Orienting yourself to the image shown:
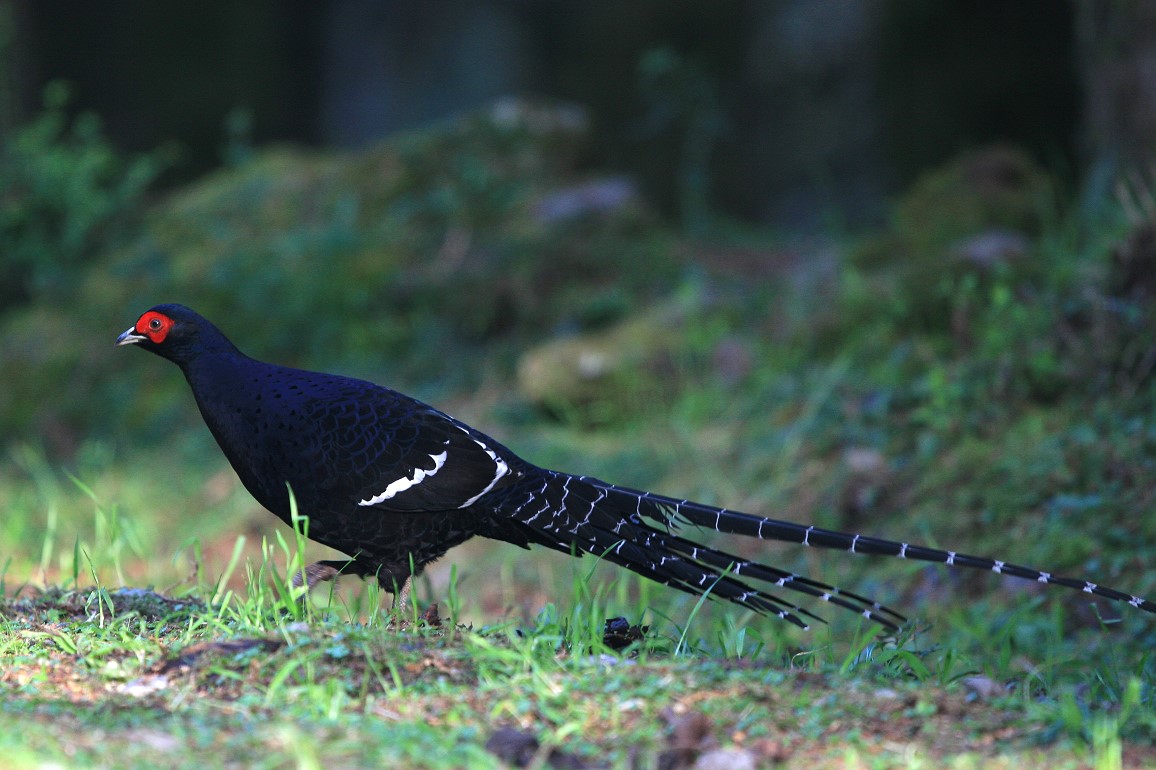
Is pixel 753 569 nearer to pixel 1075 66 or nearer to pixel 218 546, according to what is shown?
pixel 218 546

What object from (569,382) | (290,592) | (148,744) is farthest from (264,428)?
(569,382)

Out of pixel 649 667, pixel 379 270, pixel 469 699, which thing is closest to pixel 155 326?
pixel 469 699

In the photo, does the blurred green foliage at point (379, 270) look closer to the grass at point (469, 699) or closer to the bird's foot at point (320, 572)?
the bird's foot at point (320, 572)

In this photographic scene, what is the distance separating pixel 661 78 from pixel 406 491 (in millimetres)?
7398

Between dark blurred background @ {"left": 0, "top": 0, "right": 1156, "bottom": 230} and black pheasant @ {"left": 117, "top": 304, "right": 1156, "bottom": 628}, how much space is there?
489 centimetres

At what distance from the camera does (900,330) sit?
6852 mm

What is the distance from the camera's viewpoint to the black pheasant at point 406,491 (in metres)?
3.78

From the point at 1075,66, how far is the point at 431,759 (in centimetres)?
1166

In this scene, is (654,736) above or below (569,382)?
below

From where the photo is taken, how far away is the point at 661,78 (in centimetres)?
1047

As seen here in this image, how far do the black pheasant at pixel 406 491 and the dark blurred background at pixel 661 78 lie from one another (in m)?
4.89

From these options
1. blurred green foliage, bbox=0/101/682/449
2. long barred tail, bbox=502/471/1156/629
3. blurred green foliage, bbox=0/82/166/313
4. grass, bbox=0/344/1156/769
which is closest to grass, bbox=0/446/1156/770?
grass, bbox=0/344/1156/769

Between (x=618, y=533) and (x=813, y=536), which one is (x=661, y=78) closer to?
(x=618, y=533)

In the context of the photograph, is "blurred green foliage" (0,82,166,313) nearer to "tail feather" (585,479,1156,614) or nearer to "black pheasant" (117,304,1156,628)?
"black pheasant" (117,304,1156,628)
